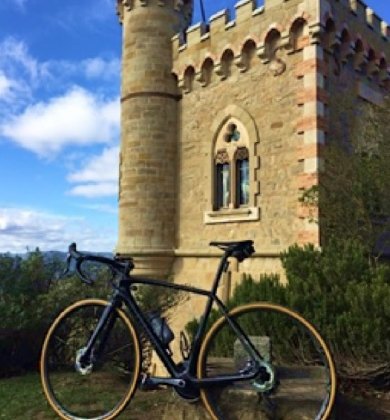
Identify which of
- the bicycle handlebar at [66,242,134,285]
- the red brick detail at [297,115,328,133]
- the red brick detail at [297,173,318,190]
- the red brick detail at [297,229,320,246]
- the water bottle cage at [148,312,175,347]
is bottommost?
the water bottle cage at [148,312,175,347]

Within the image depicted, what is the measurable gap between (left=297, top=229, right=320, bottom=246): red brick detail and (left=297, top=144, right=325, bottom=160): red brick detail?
4.96 feet

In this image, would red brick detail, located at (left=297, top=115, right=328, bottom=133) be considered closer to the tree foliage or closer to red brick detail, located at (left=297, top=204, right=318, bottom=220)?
the tree foliage

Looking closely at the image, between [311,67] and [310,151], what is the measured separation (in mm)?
1740

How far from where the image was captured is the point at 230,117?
11.7m

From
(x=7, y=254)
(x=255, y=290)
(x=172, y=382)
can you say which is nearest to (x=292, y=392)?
(x=172, y=382)

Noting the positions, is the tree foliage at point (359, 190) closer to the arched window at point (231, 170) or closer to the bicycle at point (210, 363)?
the arched window at point (231, 170)

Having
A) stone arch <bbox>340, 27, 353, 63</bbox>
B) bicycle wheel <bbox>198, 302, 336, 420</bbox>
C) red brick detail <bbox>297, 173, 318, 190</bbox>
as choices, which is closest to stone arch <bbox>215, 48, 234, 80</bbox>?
stone arch <bbox>340, 27, 353, 63</bbox>

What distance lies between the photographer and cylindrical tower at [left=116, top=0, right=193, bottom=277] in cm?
1234

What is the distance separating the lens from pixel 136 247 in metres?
12.2

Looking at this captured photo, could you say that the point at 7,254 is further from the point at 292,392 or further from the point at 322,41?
the point at 322,41

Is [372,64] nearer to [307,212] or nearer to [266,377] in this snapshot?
[307,212]

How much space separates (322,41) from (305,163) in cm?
261

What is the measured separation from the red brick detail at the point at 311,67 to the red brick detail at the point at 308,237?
3.27 m

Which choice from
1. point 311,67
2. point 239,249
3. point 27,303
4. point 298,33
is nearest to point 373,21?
point 298,33
